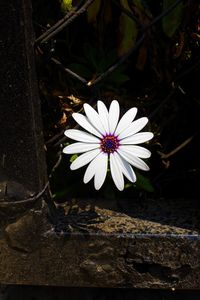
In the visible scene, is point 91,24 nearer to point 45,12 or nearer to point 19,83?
point 45,12

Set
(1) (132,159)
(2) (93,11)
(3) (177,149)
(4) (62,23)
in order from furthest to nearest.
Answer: (3) (177,149) < (2) (93,11) < (4) (62,23) < (1) (132,159)

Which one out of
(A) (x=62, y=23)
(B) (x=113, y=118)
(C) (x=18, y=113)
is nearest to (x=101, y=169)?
(B) (x=113, y=118)

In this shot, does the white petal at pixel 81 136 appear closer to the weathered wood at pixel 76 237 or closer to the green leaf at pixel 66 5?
the weathered wood at pixel 76 237

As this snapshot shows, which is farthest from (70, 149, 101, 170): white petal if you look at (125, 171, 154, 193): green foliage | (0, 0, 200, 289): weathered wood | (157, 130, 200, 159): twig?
(157, 130, 200, 159): twig

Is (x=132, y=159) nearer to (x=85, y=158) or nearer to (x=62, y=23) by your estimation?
(x=85, y=158)

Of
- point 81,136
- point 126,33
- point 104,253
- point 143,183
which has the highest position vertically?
point 126,33

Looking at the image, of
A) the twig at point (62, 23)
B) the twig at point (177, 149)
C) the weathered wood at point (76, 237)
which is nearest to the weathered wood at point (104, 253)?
the weathered wood at point (76, 237)
